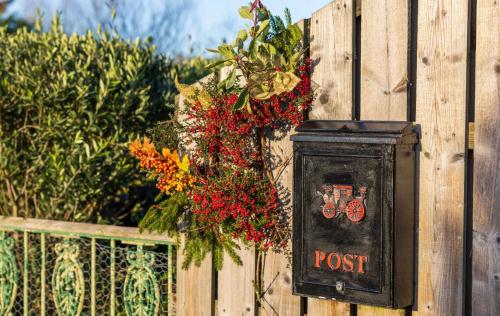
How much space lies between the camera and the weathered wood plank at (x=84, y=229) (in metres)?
5.03

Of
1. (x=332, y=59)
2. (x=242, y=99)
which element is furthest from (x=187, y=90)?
(x=332, y=59)

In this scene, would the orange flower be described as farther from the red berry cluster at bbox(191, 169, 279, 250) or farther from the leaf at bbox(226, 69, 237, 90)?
the leaf at bbox(226, 69, 237, 90)

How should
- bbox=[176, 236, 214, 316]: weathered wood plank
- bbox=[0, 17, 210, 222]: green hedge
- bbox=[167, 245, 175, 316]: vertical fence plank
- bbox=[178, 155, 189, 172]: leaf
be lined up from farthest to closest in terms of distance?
bbox=[0, 17, 210, 222]: green hedge, bbox=[167, 245, 175, 316]: vertical fence plank, bbox=[176, 236, 214, 316]: weathered wood plank, bbox=[178, 155, 189, 172]: leaf

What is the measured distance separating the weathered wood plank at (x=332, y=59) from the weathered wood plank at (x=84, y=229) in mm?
1312

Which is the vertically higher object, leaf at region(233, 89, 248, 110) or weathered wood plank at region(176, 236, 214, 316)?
leaf at region(233, 89, 248, 110)

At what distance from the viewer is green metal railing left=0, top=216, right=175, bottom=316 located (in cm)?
514

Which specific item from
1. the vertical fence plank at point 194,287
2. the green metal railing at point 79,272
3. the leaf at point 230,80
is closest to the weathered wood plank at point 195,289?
the vertical fence plank at point 194,287

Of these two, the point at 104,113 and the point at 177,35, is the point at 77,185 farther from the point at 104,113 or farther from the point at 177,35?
the point at 177,35

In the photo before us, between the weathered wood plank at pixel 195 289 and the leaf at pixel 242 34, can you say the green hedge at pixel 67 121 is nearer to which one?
the weathered wood plank at pixel 195 289

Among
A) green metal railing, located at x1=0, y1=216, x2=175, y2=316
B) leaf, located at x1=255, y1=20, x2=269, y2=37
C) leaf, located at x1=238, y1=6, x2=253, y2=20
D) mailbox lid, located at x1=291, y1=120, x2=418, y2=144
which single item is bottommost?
green metal railing, located at x1=0, y1=216, x2=175, y2=316

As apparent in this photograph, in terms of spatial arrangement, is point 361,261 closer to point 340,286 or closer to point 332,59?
point 340,286

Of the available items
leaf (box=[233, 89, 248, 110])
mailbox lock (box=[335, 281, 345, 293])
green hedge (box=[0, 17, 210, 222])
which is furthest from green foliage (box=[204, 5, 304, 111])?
green hedge (box=[0, 17, 210, 222])

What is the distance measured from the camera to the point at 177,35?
11.3 meters

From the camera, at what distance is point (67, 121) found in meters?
6.57
